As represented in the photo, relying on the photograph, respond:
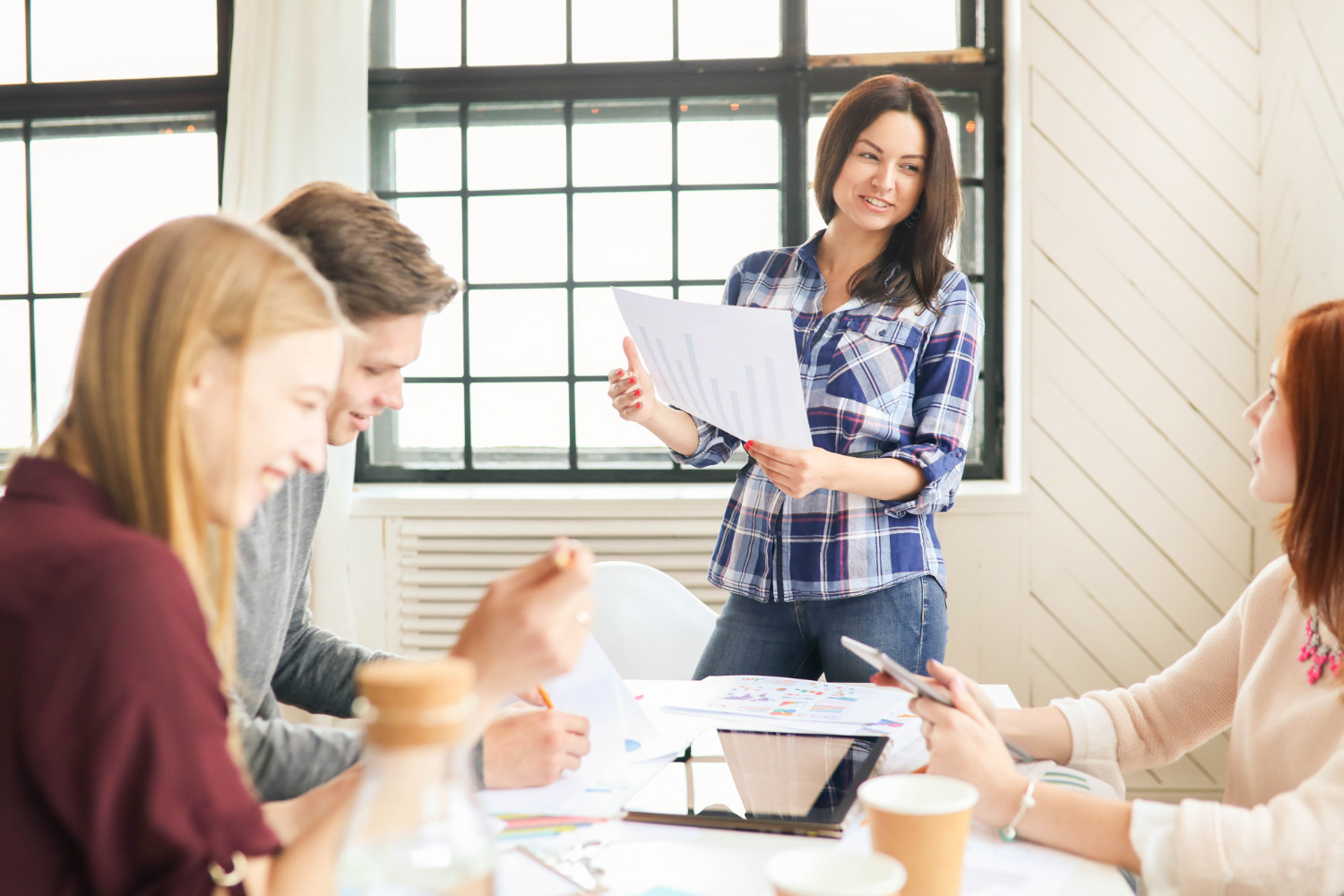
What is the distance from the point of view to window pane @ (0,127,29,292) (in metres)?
3.30

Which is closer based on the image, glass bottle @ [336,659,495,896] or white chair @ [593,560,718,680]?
glass bottle @ [336,659,495,896]

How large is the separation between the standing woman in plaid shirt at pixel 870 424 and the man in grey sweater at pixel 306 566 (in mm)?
583

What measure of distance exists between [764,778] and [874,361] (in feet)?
2.85

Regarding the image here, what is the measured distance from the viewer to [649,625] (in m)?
2.01

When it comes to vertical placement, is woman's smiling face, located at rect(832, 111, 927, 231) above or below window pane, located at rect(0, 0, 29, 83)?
below

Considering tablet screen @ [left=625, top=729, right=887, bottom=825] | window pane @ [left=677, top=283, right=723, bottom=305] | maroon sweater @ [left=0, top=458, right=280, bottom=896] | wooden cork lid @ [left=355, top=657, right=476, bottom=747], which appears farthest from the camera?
window pane @ [left=677, top=283, right=723, bottom=305]

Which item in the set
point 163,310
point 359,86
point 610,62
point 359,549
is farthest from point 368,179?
point 163,310

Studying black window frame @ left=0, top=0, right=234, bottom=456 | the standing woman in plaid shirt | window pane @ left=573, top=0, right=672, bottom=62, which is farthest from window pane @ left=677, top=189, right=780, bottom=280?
black window frame @ left=0, top=0, right=234, bottom=456

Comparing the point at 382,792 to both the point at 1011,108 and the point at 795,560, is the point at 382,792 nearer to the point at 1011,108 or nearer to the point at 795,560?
the point at 795,560

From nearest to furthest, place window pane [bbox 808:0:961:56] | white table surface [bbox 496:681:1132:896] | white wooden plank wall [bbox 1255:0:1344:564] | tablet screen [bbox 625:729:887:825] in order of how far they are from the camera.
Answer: white table surface [bbox 496:681:1132:896], tablet screen [bbox 625:729:887:825], white wooden plank wall [bbox 1255:0:1344:564], window pane [bbox 808:0:961:56]

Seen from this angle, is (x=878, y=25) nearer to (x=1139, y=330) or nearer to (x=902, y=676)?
(x=1139, y=330)

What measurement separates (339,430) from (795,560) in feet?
2.62

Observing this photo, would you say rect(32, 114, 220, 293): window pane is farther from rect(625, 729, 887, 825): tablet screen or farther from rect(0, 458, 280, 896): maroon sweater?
rect(0, 458, 280, 896): maroon sweater

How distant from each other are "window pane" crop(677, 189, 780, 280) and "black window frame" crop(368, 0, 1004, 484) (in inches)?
2.2
